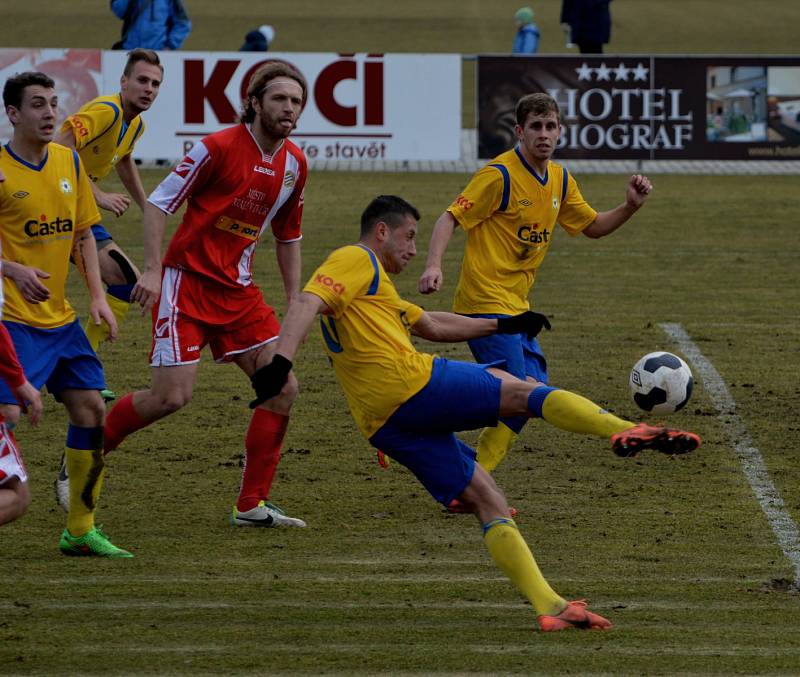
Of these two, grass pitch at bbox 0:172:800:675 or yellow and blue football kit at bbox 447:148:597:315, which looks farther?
yellow and blue football kit at bbox 447:148:597:315

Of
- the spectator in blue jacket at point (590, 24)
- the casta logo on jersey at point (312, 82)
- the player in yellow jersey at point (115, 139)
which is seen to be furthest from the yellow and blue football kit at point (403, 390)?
the spectator in blue jacket at point (590, 24)

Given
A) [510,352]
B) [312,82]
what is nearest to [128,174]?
[510,352]

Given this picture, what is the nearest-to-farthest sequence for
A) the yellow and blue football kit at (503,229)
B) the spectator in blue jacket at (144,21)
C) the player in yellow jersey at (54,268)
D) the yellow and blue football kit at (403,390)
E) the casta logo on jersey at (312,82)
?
the yellow and blue football kit at (403,390)
the player in yellow jersey at (54,268)
the yellow and blue football kit at (503,229)
the casta logo on jersey at (312,82)
the spectator in blue jacket at (144,21)

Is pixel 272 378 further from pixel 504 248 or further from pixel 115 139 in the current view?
pixel 115 139

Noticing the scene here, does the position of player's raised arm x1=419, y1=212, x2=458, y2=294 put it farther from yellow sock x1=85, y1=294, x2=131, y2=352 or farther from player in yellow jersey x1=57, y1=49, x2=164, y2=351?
yellow sock x1=85, y1=294, x2=131, y2=352

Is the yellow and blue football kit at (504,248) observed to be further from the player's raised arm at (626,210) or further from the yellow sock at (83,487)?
the yellow sock at (83,487)

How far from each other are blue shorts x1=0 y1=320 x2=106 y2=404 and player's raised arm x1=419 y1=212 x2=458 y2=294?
168cm

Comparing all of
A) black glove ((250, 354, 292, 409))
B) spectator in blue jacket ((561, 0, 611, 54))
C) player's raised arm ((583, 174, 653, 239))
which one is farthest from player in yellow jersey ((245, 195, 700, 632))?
spectator in blue jacket ((561, 0, 611, 54))

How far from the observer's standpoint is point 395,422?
623 cm

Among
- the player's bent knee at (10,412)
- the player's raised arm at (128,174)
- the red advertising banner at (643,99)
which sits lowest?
the player's bent knee at (10,412)

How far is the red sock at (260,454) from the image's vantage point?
7609 millimetres

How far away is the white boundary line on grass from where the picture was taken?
736 cm

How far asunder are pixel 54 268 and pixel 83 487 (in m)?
0.99

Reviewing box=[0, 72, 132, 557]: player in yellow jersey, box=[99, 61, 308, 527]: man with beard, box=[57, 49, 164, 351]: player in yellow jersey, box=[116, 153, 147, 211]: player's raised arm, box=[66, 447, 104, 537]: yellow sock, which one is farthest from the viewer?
box=[116, 153, 147, 211]: player's raised arm
